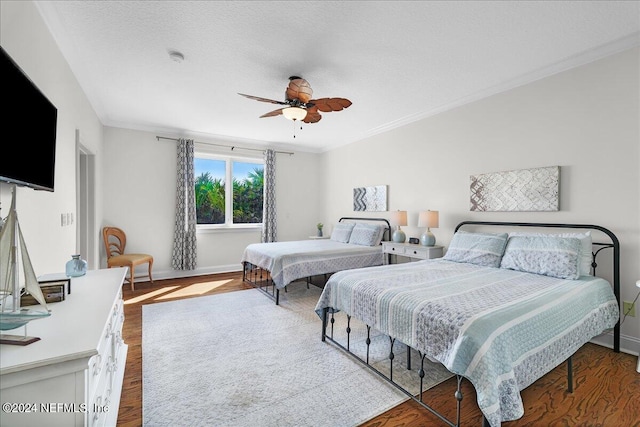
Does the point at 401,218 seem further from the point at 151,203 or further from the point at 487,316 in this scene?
the point at 151,203

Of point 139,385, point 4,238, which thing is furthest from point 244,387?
point 4,238

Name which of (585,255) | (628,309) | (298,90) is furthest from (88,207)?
(628,309)

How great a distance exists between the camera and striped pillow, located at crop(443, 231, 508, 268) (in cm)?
317

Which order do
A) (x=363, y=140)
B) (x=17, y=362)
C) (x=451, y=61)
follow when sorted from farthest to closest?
(x=363, y=140) < (x=451, y=61) < (x=17, y=362)

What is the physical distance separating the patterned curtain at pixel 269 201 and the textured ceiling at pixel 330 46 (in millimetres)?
2314

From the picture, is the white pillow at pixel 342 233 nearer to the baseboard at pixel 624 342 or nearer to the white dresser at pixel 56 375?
the baseboard at pixel 624 342

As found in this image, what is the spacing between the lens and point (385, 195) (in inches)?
211

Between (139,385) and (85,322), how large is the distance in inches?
46.6

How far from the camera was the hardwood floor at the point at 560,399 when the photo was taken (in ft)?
6.06

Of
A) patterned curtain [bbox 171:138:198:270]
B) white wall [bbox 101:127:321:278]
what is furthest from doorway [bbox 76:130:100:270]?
patterned curtain [bbox 171:138:198:270]

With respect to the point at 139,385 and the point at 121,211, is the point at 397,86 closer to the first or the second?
the point at 139,385

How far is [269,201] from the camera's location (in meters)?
6.58

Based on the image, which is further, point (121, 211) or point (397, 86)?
point (121, 211)

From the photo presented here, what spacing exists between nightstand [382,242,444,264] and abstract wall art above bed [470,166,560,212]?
760 mm
